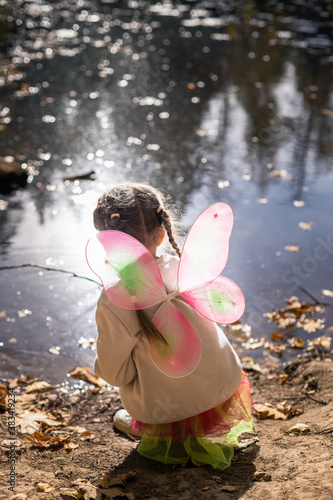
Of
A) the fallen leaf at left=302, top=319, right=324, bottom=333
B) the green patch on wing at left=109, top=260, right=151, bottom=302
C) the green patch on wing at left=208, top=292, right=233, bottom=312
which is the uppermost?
the green patch on wing at left=109, top=260, right=151, bottom=302

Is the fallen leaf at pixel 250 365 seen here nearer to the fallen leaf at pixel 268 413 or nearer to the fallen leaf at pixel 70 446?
the fallen leaf at pixel 268 413

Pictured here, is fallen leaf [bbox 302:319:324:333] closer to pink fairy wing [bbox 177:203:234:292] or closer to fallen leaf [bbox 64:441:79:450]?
pink fairy wing [bbox 177:203:234:292]

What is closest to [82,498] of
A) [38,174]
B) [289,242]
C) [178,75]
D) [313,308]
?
[313,308]

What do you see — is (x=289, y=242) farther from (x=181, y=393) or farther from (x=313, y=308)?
(x=181, y=393)

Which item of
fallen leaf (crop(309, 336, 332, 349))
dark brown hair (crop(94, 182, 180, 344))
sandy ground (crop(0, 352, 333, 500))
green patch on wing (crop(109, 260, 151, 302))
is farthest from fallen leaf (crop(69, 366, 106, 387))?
fallen leaf (crop(309, 336, 332, 349))

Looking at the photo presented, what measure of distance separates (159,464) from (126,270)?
3.34 ft

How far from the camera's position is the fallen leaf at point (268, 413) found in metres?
3.12

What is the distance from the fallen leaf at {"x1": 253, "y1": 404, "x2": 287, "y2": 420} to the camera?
312cm

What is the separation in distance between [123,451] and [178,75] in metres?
8.46

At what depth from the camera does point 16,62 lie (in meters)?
10.1

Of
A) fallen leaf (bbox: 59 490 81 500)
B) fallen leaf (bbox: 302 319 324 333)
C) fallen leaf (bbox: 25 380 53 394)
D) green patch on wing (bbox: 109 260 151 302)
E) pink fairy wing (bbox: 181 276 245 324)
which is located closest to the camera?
fallen leaf (bbox: 59 490 81 500)

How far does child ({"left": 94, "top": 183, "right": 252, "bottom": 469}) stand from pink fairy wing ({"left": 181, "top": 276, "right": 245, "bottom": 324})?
0.06 metres

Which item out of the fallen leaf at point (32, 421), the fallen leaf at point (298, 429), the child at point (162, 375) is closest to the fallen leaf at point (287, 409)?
the fallen leaf at point (298, 429)

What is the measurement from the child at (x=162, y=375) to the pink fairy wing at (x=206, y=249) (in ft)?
0.40
